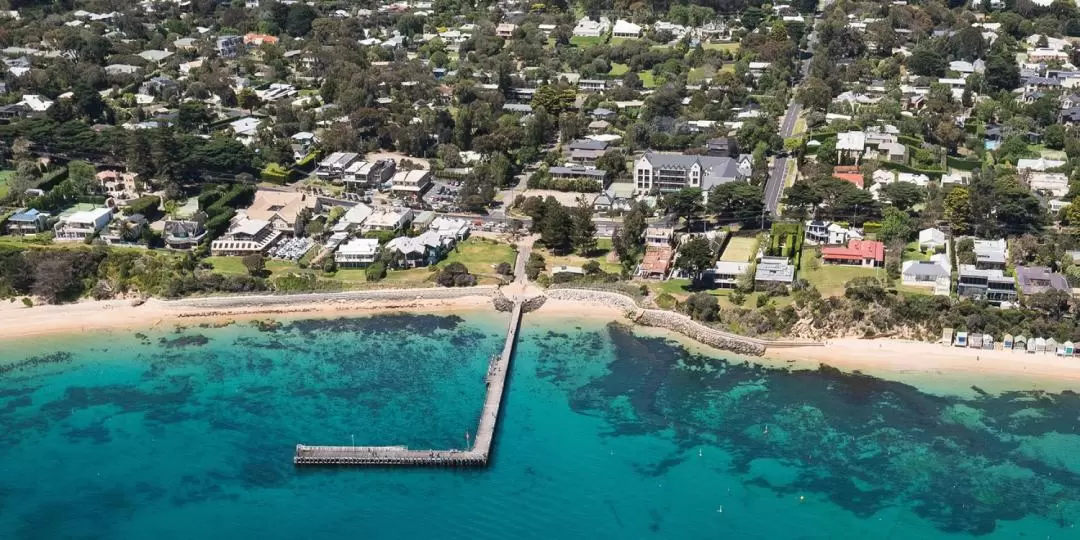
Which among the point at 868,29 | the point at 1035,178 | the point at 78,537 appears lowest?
the point at 78,537

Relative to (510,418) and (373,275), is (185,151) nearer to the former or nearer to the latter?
(373,275)

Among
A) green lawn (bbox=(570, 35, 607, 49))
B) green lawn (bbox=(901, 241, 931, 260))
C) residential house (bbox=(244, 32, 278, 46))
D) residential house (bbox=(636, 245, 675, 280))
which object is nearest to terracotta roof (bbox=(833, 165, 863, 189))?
green lawn (bbox=(901, 241, 931, 260))

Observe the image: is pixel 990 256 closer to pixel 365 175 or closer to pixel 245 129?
pixel 365 175

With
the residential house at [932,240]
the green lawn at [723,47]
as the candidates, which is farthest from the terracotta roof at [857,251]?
the green lawn at [723,47]

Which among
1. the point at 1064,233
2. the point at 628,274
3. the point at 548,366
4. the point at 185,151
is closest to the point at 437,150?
the point at 185,151

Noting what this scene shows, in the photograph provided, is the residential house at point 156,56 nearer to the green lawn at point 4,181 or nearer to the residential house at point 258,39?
the residential house at point 258,39

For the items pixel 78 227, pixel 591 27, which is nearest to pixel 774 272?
pixel 78 227
